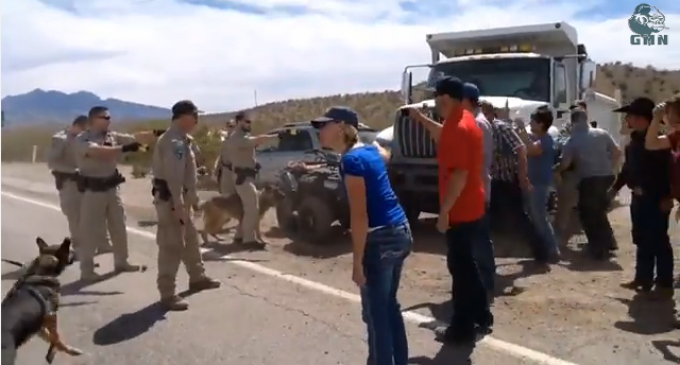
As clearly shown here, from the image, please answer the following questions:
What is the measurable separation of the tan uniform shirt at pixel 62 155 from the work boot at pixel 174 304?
339 cm

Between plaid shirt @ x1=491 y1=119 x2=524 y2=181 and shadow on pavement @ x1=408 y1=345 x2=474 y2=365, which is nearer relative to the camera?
shadow on pavement @ x1=408 y1=345 x2=474 y2=365

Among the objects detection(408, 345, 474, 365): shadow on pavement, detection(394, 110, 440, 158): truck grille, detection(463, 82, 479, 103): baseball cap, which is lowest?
detection(408, 345, 474, 365): shadow on pavement

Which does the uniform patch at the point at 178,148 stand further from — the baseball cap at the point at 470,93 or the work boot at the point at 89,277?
the baseball cap at the point at 470,93

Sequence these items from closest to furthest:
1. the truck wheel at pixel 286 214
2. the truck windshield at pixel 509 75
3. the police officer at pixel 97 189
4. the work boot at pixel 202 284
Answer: the work boot at pixel 202 284
the police officer at pixel 97 189
the truck wheel at pixel 286 214
the truck windshield at pixel 509 75

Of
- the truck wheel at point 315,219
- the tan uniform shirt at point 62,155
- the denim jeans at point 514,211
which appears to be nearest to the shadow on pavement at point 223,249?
the truck wheel at point 315,219

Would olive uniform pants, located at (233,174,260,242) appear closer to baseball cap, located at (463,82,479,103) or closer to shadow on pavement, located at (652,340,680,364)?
baseball cap, located at (463,82,479,103)

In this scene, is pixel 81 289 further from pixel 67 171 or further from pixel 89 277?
pixel 67 171

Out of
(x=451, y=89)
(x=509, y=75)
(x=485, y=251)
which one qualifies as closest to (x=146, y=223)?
(x=509, y=75)

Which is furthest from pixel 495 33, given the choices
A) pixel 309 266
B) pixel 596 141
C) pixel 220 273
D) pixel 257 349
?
pixel 257 349

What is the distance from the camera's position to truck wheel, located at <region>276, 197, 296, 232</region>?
10633 millimetres

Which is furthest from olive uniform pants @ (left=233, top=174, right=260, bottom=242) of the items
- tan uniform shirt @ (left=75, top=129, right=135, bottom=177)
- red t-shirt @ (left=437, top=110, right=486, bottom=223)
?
red t-shirt @ (left=437, top=110, right=486, bottom=223)

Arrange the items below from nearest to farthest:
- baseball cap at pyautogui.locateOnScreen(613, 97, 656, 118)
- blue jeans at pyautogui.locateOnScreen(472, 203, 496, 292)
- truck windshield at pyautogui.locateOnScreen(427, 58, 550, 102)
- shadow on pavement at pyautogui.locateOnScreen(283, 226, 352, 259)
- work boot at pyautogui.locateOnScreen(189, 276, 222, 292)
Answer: blue jeans at pyautogui.locateOnScreen(472, 203, 496, 292) → baseball cap at pyautogui.locateOnScreen(613, 97, 656, 118) → work boot at pyautogui.locateOnScreen(189, 276, 222, 292) → shadow on pavement at pyautogui.locateOnScreen(283, 226, 352, 259) → truck windshield at pyautogui.locateOnScreen(427, 58, 550, 102)

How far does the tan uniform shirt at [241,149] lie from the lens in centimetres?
987

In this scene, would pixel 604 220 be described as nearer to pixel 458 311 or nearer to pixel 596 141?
pixel 596 141
